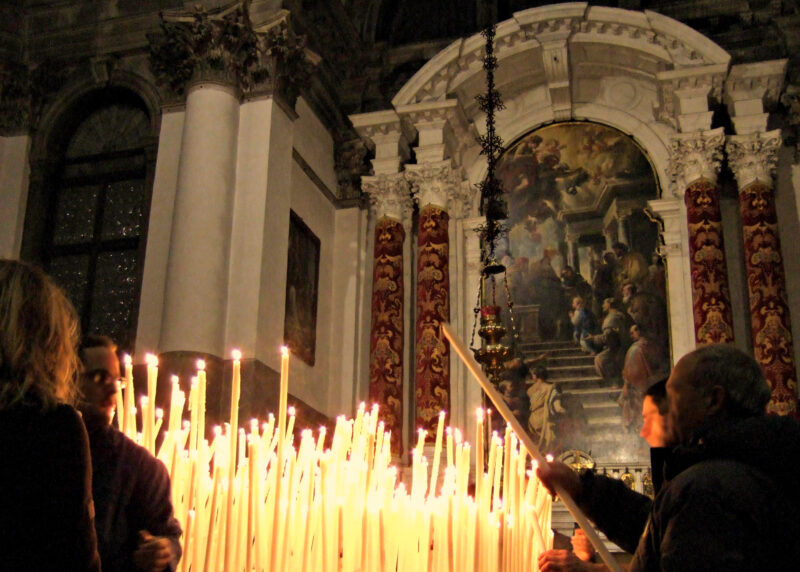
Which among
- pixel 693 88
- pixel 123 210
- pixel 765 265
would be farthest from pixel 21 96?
pixel 765 265

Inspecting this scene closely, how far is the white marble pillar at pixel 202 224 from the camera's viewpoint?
874cm

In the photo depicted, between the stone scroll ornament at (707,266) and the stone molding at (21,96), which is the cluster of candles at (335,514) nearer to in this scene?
the stone scroll ornament at (707,266)

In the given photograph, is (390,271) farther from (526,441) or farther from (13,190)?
(526,441)

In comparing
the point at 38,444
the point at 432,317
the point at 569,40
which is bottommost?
the point at 38,444

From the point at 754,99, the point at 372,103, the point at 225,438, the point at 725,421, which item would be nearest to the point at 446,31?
the point at 372,103

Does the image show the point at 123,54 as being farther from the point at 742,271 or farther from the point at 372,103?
the point at 742,271

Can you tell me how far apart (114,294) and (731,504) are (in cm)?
907

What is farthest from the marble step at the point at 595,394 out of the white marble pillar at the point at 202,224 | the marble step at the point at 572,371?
the white marble pillar at the point at 202,224

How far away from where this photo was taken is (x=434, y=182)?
11.0 m

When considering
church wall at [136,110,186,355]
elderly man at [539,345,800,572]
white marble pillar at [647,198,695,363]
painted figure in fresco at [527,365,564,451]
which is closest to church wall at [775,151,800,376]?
white marble pillar at [647,198,695,363]

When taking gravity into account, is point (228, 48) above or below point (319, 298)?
above

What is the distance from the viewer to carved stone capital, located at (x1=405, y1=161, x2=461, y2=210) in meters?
10.9

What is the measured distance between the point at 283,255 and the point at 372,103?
333 cm

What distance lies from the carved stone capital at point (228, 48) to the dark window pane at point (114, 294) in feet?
6.96
